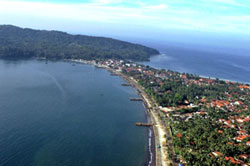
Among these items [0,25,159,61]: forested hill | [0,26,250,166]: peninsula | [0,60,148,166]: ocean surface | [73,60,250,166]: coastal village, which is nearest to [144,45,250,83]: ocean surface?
[0,25,159,61]: forested hill

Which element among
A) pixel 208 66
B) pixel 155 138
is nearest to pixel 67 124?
pixel 155 138

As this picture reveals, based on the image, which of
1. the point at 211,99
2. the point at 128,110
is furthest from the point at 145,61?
the point at 128,110

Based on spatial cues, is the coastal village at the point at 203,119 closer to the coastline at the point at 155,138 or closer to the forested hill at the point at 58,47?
the coastline at the point at 155,138

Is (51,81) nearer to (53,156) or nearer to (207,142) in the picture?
(53,156)

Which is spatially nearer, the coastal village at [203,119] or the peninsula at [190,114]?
the coastal village at [203,119]

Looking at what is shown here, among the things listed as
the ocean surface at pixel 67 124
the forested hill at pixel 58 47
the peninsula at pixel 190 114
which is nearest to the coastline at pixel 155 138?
the peninsula at pixel 190 114

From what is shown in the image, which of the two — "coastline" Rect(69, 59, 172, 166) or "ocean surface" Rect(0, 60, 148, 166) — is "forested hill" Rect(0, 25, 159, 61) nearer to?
"ocean surface" Rect(0, 60, 148, 166)
